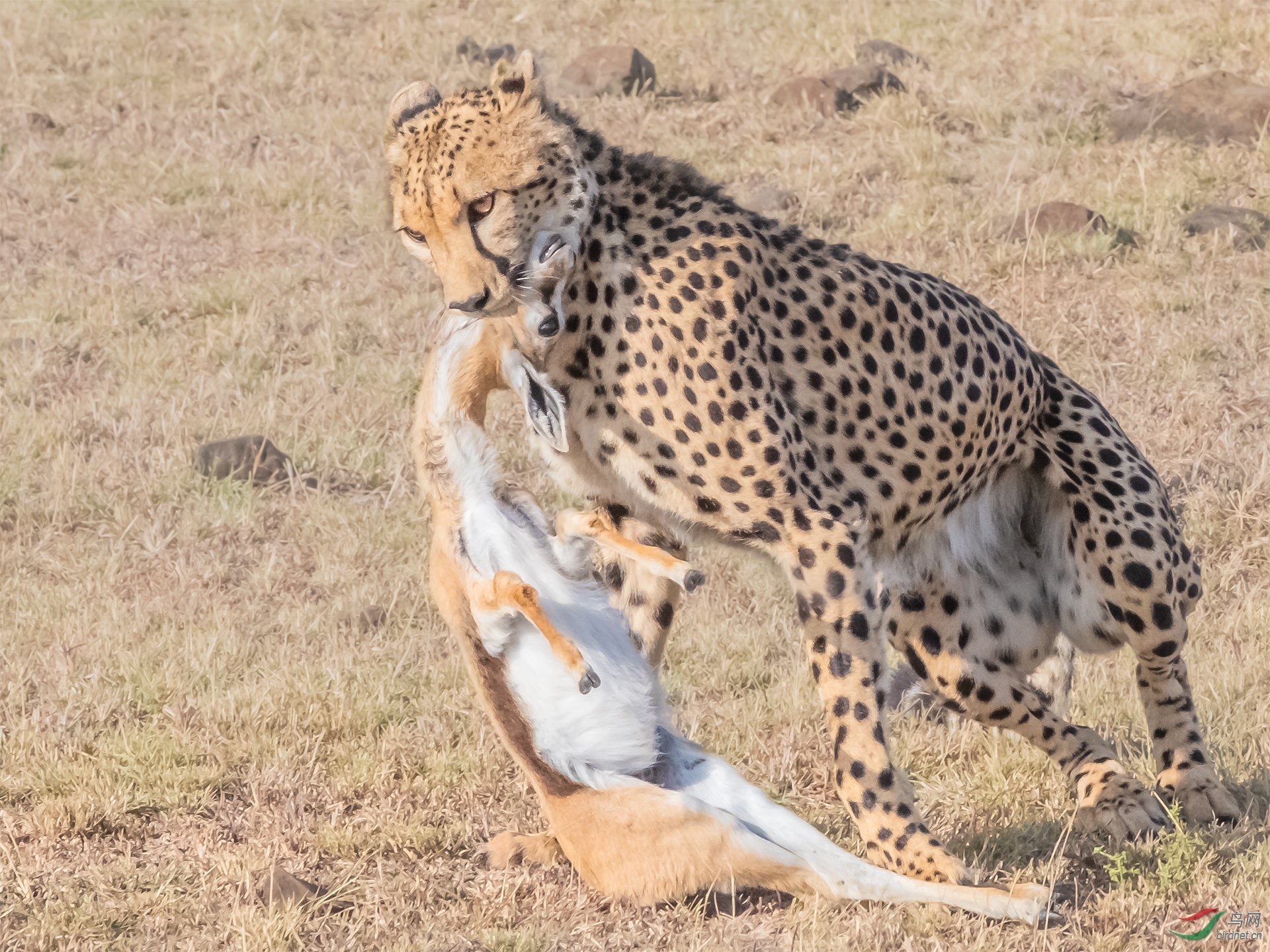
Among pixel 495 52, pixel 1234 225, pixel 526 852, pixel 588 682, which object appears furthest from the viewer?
pixel 495 52

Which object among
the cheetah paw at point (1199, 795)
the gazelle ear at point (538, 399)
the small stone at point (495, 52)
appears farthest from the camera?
the small stone at point (495, 52)

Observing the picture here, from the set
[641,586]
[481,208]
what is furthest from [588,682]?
[481,208]

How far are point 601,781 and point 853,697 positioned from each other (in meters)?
0.60

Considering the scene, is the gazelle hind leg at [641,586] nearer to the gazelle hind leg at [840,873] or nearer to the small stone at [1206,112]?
the gazelle hind leg at [840,873]

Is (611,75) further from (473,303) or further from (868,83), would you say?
(473,303)

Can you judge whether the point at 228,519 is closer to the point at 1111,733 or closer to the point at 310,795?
the point at 310,795

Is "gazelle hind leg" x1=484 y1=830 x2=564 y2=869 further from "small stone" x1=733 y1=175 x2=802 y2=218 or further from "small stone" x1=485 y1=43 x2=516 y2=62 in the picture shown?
"small stone" x1=485 y1=43 x2=516 y2=62

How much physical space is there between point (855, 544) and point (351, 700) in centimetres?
171

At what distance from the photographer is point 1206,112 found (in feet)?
27.8

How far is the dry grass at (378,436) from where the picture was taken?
3.58m

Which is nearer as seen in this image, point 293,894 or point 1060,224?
point 293,894

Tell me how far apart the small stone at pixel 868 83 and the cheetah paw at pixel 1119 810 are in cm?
628

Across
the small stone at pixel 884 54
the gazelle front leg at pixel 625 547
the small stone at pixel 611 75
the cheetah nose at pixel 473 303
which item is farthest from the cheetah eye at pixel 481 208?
the small stone at pixel 884 54

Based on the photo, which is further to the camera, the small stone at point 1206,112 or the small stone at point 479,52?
the small stone at point 479,52
